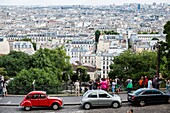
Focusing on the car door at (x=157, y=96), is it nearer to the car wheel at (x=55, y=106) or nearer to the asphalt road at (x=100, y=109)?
the asphalt road at (x=100, y=109)

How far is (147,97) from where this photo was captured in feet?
61.9

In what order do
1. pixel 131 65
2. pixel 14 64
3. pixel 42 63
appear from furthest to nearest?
pixel 14 64 → pixel 42 63 → pixel 131 65

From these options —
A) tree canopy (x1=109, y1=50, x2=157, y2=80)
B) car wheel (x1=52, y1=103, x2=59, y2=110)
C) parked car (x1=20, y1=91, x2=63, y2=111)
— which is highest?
tree canopy (x1=109, y1=50, x2=157, y2=80)

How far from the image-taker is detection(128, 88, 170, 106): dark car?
18.8m

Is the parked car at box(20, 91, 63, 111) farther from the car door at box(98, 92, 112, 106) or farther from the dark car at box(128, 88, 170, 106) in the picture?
the dark car at box(128, 88, 170, 106)

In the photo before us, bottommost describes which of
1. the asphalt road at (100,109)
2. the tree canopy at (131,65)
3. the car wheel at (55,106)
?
the asphalt road at (100,109)

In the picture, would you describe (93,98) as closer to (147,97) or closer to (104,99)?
(104,99)

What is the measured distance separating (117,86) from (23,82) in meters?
5.61

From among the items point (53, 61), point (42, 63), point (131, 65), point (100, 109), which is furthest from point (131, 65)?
point (100, 109)

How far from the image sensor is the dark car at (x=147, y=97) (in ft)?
61.6

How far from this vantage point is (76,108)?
62.0 feet

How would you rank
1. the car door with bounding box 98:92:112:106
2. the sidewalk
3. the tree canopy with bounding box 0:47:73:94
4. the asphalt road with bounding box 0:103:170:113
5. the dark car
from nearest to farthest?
the asphalt road with bounding box 0:103:170:113
the car door with bounding box 98:92:112:106
the dark car
the sidewalk
the tree canopy with bounding box 0:47:73:94

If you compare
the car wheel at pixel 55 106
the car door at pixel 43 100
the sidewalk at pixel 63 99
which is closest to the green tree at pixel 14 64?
the sidewalk at pixel 63 99

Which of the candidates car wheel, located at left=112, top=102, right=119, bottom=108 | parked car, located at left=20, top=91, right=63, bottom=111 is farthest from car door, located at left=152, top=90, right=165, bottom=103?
parked car, located at left=20, top=91, right=63, bottom=111
